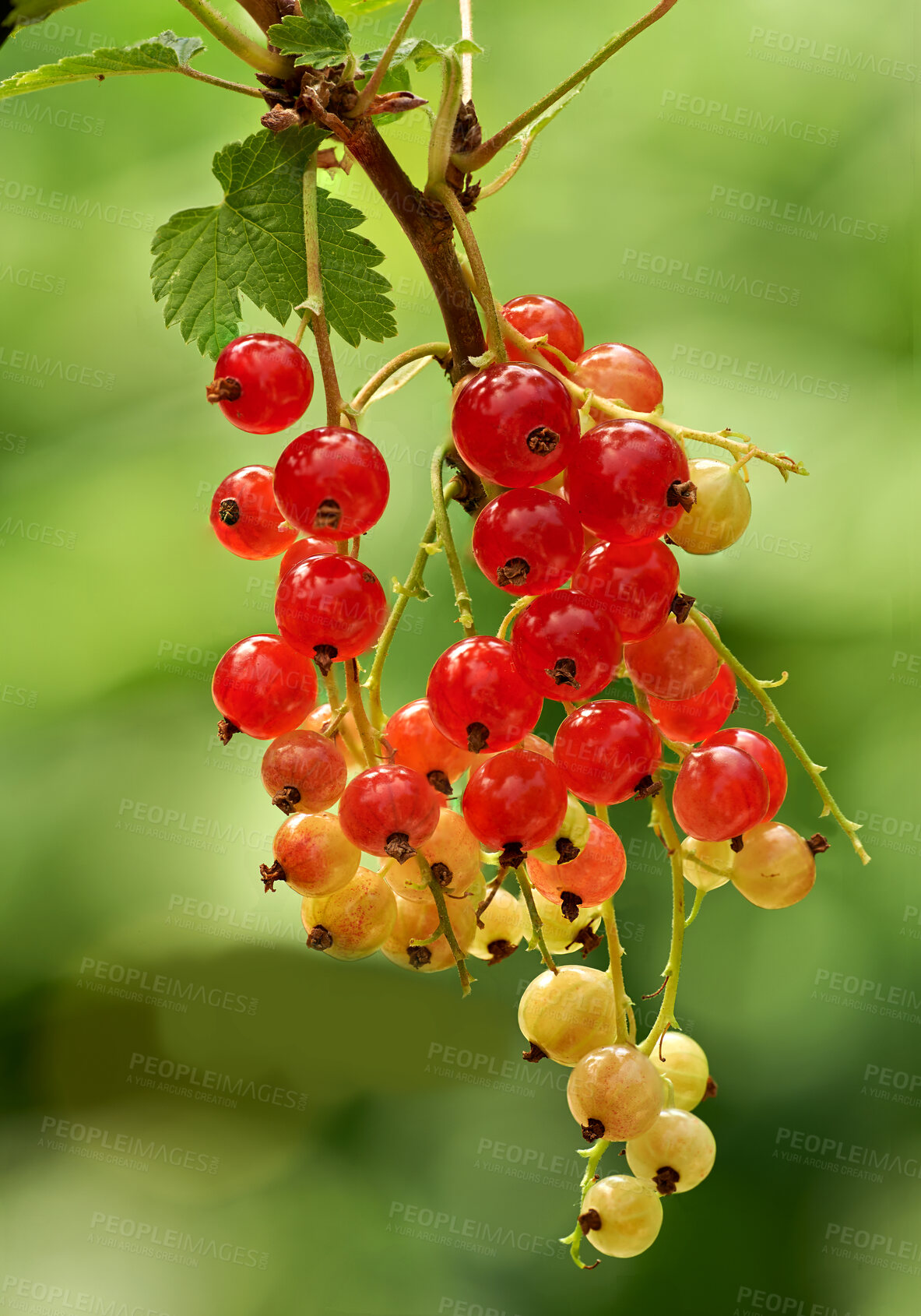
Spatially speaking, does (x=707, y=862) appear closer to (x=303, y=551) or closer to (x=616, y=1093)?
(x=616, y=1093)

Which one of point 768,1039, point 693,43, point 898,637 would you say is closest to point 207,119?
point 693,43

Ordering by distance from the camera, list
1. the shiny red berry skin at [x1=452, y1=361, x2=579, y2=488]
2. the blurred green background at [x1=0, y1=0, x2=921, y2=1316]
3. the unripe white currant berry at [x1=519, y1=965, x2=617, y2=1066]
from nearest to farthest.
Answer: the shiny red berry skin at [x1=452, y1=361, x2=579, y2=488] → the unripe white currant berry at [x1=519, y1=965, x2=617, y2=1066] → the blurred green background at [x1=0, y1=0, x2=921, y2=1316]

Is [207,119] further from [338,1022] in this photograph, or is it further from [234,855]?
[338,1022]

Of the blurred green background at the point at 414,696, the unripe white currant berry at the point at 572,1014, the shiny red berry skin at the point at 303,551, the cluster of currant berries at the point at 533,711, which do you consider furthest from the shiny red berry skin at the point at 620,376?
the blurred green background at the point at 414,696

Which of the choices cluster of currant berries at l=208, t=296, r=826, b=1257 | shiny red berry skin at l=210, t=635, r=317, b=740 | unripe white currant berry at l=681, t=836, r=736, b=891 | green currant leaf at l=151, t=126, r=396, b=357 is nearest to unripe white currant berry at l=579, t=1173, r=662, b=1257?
cluster of currant berries at l=208, t=296, r=826, b=1257

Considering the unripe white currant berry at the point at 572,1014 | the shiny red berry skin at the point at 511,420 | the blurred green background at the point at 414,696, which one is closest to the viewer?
the shiny red berry skin at the point at 511,420

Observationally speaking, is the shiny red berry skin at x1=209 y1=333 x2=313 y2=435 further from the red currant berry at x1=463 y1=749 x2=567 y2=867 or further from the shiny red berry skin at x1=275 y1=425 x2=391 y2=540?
the red currant berry at x1=463 y1=749 x2=567 y2=867

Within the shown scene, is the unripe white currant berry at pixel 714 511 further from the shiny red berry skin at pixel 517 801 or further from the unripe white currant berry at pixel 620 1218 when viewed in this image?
the unripe white currant berry at pixel 620 1218
